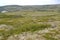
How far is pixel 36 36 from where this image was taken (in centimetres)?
3894

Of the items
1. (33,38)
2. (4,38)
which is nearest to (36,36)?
(33,38)

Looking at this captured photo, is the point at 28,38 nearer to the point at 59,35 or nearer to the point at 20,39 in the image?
the point at 20,39

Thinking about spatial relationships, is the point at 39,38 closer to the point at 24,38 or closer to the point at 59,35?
the point at 24,38

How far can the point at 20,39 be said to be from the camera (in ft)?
124

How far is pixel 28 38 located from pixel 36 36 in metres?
2.31

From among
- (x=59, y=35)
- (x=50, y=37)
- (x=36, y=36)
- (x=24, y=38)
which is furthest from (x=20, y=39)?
(x=59, y=35)

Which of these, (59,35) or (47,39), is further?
(59,35)

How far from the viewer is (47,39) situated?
3641 cm

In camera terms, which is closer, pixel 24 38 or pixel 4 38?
pixel 24 38

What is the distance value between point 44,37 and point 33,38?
2728 mm

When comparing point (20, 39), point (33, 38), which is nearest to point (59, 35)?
point (33, 38)

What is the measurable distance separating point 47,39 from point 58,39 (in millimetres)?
2619

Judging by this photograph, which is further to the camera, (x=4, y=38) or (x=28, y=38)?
(x=4, y=38)

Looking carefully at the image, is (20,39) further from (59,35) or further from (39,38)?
(59,35)
